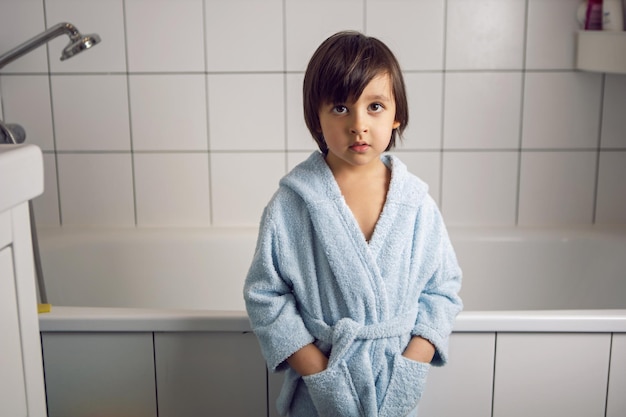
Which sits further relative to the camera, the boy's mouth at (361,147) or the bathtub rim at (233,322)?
the bathtub rim at (233,322)

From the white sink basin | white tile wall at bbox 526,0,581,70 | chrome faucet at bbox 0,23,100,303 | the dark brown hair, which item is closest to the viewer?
the white sink basin


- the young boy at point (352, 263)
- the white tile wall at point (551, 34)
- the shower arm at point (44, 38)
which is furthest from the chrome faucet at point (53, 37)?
the white tile wall at point (551, 34)

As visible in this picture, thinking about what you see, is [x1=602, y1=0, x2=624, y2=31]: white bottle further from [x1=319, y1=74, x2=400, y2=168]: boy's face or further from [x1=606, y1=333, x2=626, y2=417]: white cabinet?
[x1=319, y1=74, x2=400, y2=168]: boy's face

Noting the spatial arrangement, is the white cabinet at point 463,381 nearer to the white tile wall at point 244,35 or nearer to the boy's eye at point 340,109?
the boy's eye at point 340,109

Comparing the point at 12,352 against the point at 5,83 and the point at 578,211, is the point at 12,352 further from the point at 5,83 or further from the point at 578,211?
the point at 578,211

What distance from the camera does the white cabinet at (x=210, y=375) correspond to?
1.27 metres

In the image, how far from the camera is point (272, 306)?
3.46 ft

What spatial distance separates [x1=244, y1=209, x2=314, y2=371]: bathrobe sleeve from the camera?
105 centimetres

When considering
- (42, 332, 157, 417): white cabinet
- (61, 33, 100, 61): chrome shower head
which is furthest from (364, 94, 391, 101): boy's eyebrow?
(61, 33, 100, 61): chrome shower head

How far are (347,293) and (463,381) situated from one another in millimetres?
386

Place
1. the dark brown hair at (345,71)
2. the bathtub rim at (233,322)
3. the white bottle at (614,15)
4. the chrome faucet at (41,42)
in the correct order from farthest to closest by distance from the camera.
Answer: the white bottle at (614,15), the chrome faucet at (41,42), the bathtub rim at (233,322), the dark brown hair at (345,71)

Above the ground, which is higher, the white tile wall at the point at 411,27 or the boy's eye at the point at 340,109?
the white tile wall at the point at 411,27

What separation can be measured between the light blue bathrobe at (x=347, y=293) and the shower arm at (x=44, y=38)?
810 mm

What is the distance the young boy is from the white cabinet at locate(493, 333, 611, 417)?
23 centimetres
